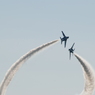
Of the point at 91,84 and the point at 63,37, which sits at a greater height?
the point at 63,37

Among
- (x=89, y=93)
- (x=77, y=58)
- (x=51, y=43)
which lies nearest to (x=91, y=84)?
(x=89, y=93)

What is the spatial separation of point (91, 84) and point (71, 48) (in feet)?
74.2

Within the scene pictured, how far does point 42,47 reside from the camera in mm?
123500

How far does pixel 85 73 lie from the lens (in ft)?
398

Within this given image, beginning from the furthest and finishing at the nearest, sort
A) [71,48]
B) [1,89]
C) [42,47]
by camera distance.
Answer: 1. [71,48]
2. [42,47]
3. [1,89]

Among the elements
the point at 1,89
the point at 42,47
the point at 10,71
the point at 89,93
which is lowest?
the point at 89,93

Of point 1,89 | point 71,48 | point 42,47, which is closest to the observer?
point 1,89

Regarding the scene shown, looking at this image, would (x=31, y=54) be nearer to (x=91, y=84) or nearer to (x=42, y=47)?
(x=42, y=47)

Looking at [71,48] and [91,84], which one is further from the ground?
[71,48]

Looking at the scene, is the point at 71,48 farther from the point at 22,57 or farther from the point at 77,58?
the point at 22,57

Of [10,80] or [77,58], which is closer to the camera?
[10,80]

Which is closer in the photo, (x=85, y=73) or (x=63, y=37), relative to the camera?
(x=85, y=73)

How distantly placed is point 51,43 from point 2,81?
96.1 feet

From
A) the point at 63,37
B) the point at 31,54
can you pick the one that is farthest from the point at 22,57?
the point at 63,37
